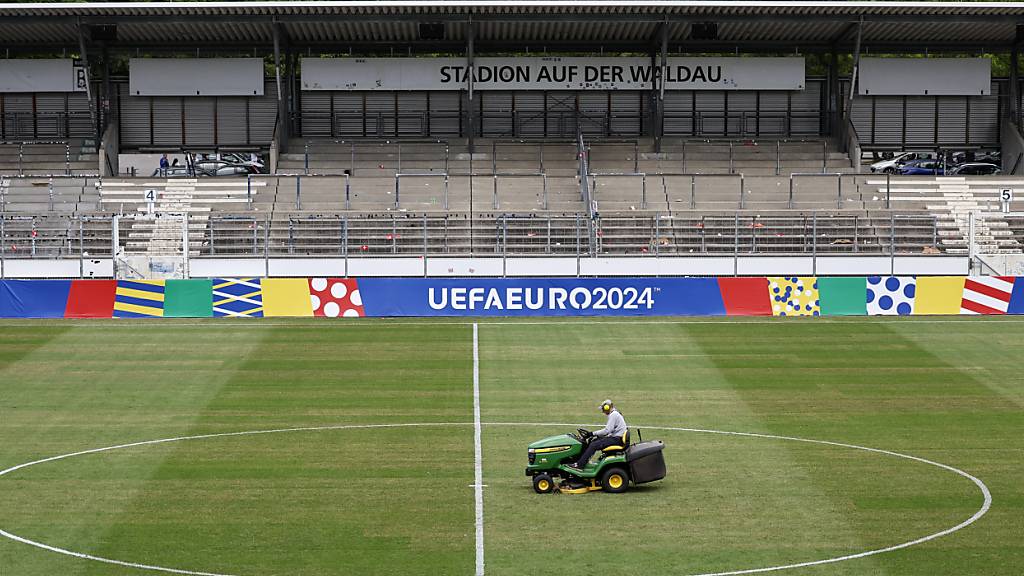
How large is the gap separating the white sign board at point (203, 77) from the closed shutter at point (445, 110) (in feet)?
25.9

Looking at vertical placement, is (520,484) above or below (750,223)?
below

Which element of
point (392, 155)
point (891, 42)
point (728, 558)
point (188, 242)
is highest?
point (891, 42)

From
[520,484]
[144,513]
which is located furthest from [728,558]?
[144,513]

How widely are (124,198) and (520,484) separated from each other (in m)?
38.1

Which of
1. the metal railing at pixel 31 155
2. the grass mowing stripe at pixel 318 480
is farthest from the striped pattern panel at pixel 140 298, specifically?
the metal railing at pixel 31 155

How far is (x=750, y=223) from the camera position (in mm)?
50156

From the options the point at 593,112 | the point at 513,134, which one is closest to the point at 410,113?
the point at 513,134

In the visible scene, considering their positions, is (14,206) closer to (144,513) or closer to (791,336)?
(791,336)

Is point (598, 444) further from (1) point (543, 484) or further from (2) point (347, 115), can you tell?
(2) point (347, 115)

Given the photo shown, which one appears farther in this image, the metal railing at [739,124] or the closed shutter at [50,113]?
the metal railing at [739,124]

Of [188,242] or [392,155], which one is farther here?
[392,155]

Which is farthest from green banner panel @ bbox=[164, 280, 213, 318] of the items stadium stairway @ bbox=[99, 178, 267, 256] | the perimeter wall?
stadium stairway @ bbox=[99, 178, 267, 256]

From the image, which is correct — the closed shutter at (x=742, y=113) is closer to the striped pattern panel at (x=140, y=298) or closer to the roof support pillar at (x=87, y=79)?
the roof support pillar at (x=87, y=79)

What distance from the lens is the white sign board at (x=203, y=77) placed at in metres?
62.7
